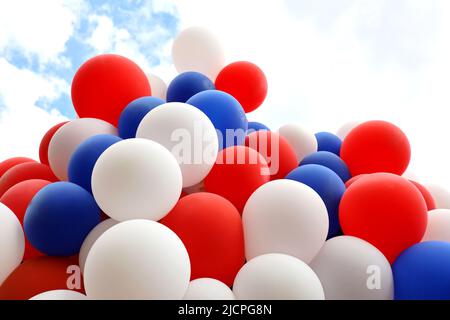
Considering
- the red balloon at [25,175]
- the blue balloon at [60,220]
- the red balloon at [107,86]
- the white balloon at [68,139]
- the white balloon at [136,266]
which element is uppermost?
the red balloon at [107,86]

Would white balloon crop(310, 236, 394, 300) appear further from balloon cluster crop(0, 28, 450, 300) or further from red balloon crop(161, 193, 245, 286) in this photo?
red balloon crop(161, 193, 245, 286)

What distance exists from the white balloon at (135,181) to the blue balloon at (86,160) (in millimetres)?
381

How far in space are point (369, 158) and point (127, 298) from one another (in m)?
1.90

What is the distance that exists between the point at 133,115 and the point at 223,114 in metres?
0.54

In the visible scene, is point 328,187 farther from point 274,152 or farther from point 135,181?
point 135,181

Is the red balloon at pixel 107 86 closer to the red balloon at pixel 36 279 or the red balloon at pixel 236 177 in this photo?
the red balloon at pixel 236 177

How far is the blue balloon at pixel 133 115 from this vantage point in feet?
8.36

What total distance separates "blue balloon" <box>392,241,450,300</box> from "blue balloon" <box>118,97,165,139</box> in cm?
161

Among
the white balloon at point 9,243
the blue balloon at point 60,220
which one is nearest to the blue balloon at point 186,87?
the blue balloon at point 60,220

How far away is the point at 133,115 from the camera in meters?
2.56

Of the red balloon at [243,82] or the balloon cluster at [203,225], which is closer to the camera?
the balloon cluster at [203,225]

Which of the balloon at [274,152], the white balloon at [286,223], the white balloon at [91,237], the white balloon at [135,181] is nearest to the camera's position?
the white balloon at [135,181]

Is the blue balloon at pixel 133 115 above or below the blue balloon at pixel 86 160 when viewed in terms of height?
above

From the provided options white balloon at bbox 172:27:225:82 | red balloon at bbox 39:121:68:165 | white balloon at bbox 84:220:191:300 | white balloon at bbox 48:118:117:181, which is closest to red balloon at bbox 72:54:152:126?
white balloon at bbox 48:118:117:181
